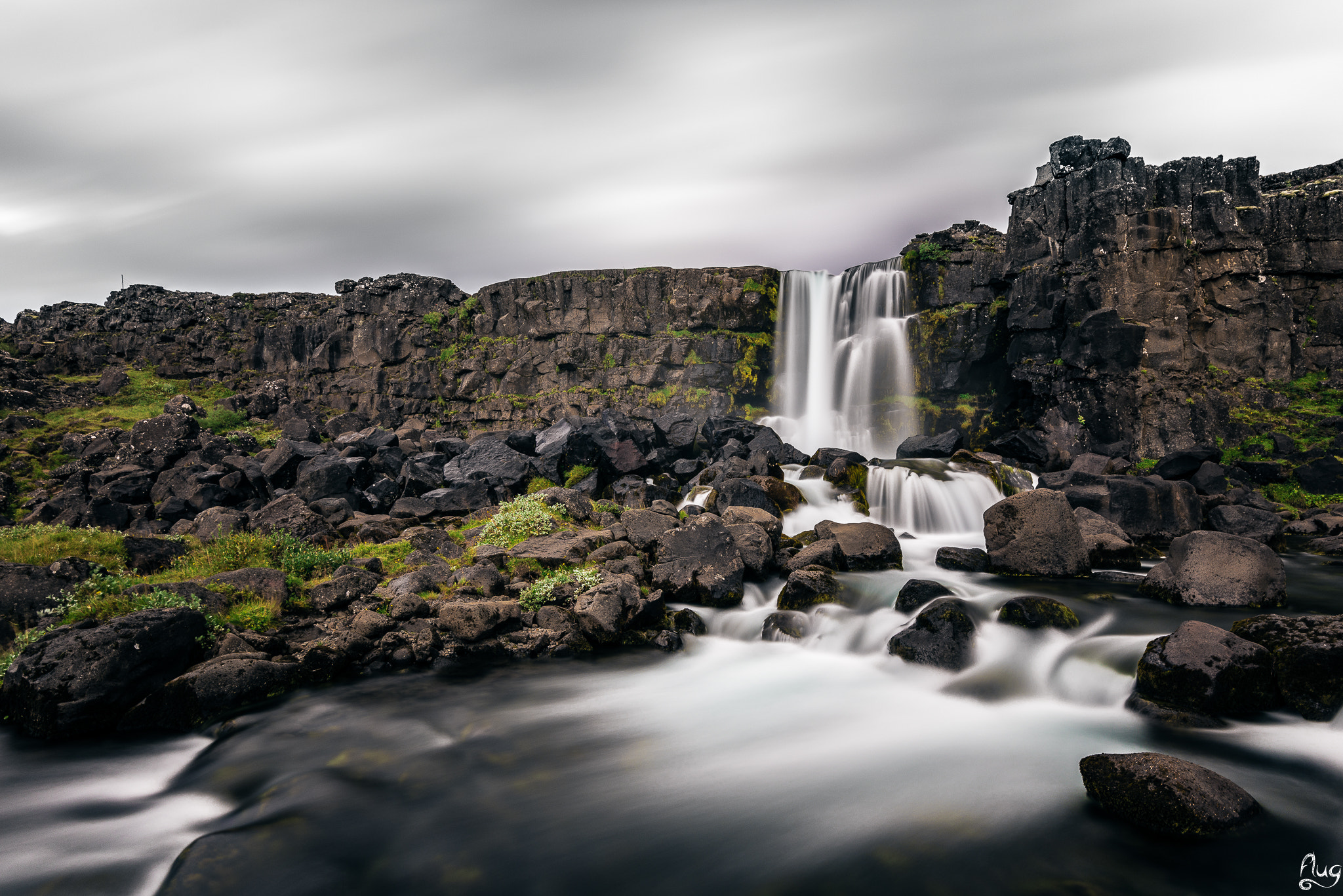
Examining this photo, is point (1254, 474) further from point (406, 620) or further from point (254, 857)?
point (254, 857)

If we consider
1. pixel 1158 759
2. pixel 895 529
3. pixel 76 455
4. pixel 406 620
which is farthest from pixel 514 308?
pixel 1158 759

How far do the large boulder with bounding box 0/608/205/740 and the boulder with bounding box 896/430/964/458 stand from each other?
21.3 meters

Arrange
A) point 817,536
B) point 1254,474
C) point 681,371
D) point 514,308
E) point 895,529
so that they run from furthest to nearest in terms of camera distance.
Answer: point 514,308 → point 681,371 → point 1254,474 → point 895,529 → point 817,536

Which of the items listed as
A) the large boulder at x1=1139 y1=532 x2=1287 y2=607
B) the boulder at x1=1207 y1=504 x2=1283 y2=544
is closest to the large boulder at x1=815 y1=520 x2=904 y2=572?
the large boulder at x1=1139 y1=532 x2=1287 y2=607

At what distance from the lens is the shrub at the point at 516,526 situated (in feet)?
44.0

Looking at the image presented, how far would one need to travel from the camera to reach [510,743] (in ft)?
23.6

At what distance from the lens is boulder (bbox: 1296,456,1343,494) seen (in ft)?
66.4

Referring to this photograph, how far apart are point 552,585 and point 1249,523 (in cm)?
1636

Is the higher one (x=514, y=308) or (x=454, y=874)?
(x=514, y=308)

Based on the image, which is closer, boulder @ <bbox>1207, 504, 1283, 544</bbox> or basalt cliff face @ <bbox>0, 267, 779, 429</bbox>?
boulder @ <bbox>1207, 504, 1283, 544</bbox>

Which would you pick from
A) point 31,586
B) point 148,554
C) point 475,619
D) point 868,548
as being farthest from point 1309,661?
point 148,554

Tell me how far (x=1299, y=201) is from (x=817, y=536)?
25.7 metres
